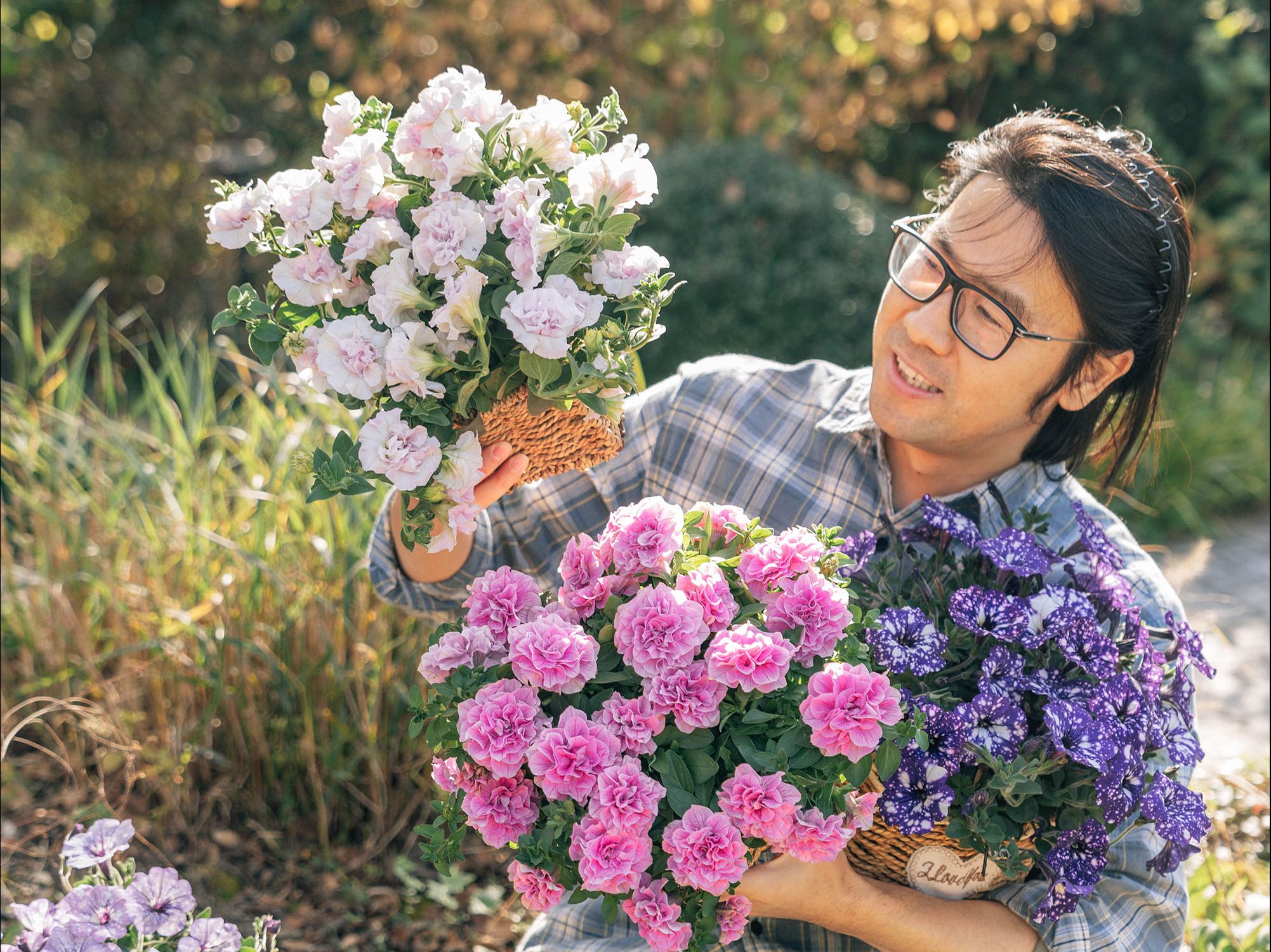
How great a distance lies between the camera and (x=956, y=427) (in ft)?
5.53

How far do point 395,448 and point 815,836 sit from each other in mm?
605

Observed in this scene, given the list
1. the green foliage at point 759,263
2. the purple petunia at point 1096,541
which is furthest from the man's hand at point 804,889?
the green foliage at point 759,263

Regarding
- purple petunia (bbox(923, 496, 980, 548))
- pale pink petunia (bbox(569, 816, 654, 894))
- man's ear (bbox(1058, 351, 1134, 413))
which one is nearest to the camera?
pale pink petunia (bbox(569, 816, 654, 894))

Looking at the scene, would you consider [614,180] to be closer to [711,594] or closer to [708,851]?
[711,594]

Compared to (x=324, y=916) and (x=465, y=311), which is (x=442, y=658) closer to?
(x=465, y=311)

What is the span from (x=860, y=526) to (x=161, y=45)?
207 inches

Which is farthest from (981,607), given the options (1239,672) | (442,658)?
(1239,672)

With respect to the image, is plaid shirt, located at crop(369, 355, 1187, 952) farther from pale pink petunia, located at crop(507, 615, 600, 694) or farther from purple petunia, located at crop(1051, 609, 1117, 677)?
pale pink petunia, located at crop(507, 615, 600, 694)

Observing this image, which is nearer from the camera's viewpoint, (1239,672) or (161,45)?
(1239,672)

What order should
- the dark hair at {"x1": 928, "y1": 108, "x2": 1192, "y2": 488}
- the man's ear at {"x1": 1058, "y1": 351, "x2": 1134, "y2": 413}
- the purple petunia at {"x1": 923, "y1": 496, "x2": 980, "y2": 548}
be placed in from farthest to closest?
Result: the man's ear at {"x1": 1058, "y1": 351, "x2": 1134, "y2": 413} → the dark hair at {"x1": 928, "y1": 108, "x2": 1192, "y2": 488} → the purple petunia at {"x1": 923, "y1": 496, "x2": 980, "y2": 548}

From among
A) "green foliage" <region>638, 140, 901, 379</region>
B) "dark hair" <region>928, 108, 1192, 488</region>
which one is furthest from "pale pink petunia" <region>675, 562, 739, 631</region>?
"green foliage" <region>638, 140, 901, 379</region>

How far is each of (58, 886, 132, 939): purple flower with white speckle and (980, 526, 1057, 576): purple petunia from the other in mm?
1074

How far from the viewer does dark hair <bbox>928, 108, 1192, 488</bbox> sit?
5.32 feet

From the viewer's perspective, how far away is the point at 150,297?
19.4ft
